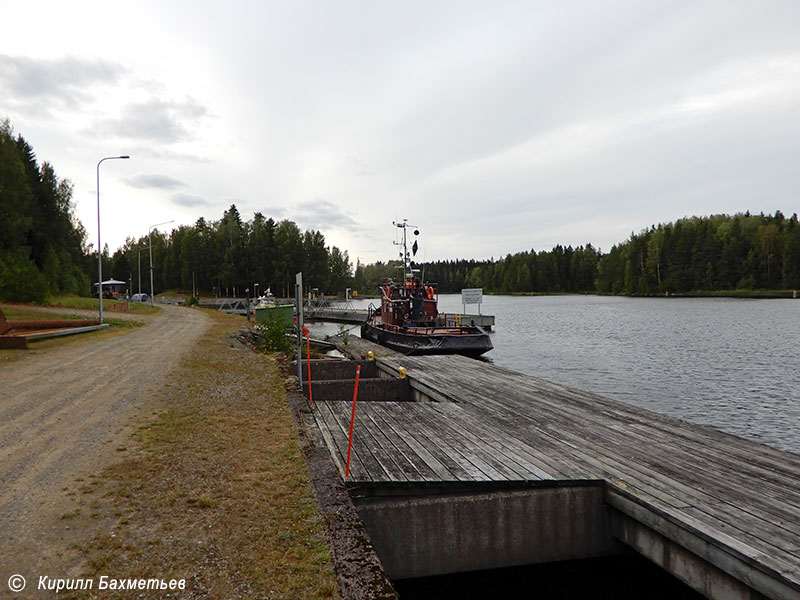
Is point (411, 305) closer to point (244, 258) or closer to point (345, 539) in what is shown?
point (345, 539)

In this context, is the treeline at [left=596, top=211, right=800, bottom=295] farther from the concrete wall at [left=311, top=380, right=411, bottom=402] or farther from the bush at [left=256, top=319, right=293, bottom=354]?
the concrete wall at [left=311, top=380, right=411, bottom=402]

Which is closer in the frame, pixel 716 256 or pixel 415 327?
pixel 415 327

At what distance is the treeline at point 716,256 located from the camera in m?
106

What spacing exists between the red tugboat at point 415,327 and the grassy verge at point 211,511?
18.4 metres

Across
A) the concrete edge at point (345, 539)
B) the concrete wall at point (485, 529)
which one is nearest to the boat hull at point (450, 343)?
the concrete edge at point (345, 539)

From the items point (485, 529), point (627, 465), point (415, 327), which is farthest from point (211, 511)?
point (415, 327)

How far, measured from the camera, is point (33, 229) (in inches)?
2040

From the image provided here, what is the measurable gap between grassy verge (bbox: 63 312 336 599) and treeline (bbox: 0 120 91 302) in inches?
1351

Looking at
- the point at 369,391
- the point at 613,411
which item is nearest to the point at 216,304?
the point at 369,391

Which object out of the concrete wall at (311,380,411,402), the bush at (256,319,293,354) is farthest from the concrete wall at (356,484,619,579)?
the bush at (256,319,293,354)

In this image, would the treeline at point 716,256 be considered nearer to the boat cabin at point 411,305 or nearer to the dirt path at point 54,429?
the boat cabin at point 411,305

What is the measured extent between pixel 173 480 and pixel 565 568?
5.45 meters

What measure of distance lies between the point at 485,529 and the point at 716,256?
132m

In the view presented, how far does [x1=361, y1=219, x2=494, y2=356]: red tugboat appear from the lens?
26.8m
